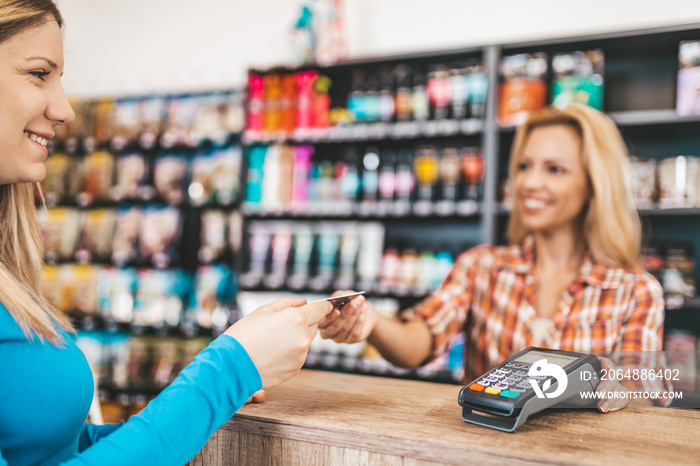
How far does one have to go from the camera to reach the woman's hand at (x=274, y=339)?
0.87m

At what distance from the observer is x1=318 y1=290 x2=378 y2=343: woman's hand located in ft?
4.29

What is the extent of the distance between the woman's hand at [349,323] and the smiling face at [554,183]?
83cm

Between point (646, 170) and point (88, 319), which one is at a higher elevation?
point (646, 170)

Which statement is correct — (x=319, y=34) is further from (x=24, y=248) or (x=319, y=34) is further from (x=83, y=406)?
(x=83, y=406)

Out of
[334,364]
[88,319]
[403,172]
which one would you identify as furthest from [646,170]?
[88,319]

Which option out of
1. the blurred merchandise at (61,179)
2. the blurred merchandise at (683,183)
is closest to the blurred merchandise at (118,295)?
the blurred merchandise at (61,179)

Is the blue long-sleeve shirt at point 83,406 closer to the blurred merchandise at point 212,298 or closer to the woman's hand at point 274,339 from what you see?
the woman's hand at point 274,339

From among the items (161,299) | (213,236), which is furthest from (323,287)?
(161,299)

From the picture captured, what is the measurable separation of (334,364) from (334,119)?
1492 mm

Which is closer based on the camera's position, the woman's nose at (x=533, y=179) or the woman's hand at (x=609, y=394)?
the woman's hand at (x=609, y=394)

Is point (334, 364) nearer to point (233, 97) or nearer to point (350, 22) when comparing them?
point (233, 97)

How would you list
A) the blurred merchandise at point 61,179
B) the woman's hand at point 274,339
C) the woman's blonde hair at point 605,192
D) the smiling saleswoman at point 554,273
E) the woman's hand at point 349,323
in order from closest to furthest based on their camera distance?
the woman's hand at point 274,339
the woman's hand at point 349,323
the smiling saleswoman at point 554,273
the woman's blonde hair at point 605,192
the blurred merchandise at point 61,179

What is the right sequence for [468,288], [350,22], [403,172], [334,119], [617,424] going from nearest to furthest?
[617,424]
[468,288]
[403,172]
[334,119]
[350,22]

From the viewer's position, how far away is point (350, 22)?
3.73 metres
